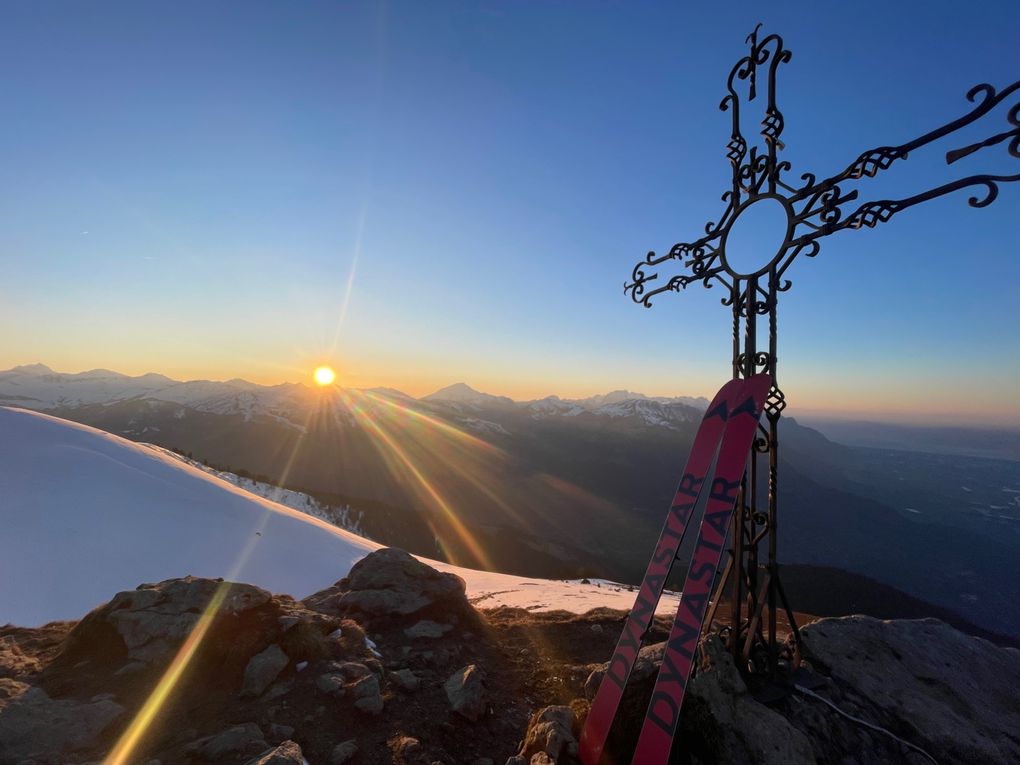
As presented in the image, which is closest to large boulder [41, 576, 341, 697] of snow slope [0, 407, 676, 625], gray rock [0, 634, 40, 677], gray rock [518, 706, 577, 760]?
gray rock [0, 634, 40, 677]

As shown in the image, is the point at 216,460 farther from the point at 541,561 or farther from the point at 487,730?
the point at 487,730

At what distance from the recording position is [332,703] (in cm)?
576

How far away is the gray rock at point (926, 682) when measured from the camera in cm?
454

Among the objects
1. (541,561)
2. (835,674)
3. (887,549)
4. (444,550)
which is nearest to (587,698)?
(835,674)

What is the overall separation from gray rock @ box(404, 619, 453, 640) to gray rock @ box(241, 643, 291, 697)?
234 cm

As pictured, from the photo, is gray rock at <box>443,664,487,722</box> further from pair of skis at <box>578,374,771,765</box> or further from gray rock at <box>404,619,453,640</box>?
pair of skis at <box>578,374,771,765</box>

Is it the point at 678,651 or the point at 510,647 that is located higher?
the point at 678,651

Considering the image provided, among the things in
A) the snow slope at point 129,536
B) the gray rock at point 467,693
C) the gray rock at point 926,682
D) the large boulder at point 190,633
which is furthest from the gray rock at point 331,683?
the snow slope at point 129,536

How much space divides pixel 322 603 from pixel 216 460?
227 metres

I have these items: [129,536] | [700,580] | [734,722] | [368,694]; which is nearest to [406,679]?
[368,694]

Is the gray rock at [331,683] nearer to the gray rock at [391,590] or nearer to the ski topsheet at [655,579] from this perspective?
the gray rock at [391,590]

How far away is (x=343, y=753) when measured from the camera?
4914 mm

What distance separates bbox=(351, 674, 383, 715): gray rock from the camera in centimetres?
567

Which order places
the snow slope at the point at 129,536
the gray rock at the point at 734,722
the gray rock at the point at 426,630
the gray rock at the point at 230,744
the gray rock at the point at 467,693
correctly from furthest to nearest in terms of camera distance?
1. the snow slope at the point at 129,536
2. the gray rock at the point at 426,630
3. the gray rock at the point at 467,693
4. the gray rock at the point at 230,744
5. the gray rock at the point at 734,722
